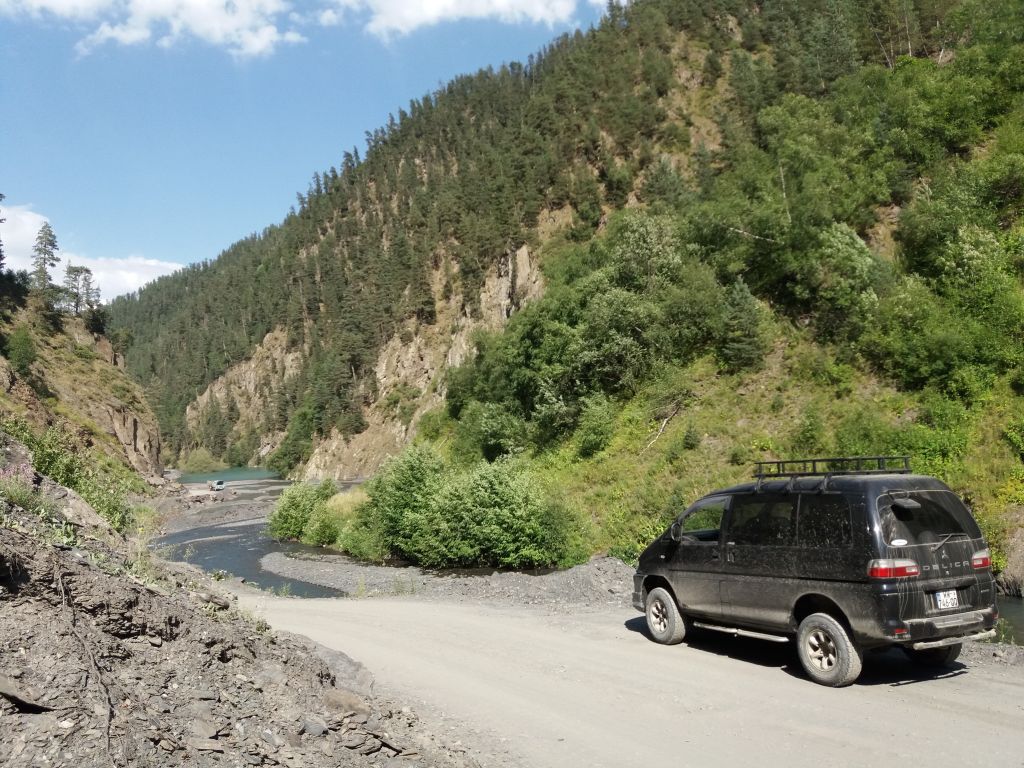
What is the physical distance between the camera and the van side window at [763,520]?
880 centimetres

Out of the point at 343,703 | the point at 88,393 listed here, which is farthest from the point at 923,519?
the point at 88,393

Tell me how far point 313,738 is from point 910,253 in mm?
32252

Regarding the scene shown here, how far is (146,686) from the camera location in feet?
19.0

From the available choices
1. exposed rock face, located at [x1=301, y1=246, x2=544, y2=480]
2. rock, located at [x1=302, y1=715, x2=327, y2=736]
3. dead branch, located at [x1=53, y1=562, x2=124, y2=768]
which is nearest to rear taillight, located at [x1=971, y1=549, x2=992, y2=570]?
rock, located at [x1=302, y1=715, x2=327, y2=736]

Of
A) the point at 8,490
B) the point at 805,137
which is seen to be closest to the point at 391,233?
the point at 805,137

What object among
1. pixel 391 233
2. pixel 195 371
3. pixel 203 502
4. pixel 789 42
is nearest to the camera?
pixel 789 42

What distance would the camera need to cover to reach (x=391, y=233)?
475 feet

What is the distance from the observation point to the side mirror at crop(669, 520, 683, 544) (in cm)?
1044

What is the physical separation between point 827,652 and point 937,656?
6.01 feet

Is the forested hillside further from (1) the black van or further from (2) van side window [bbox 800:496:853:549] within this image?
(2) van side window [bbox 800:496:853:549]

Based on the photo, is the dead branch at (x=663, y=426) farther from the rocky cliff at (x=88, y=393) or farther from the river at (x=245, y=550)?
the rocky cliff at (x=88, y=393)

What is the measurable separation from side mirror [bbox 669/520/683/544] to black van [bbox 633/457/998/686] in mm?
690

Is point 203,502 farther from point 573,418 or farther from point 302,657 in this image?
point 302,657

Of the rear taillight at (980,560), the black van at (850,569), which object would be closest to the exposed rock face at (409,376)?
the black van at (850,569)
